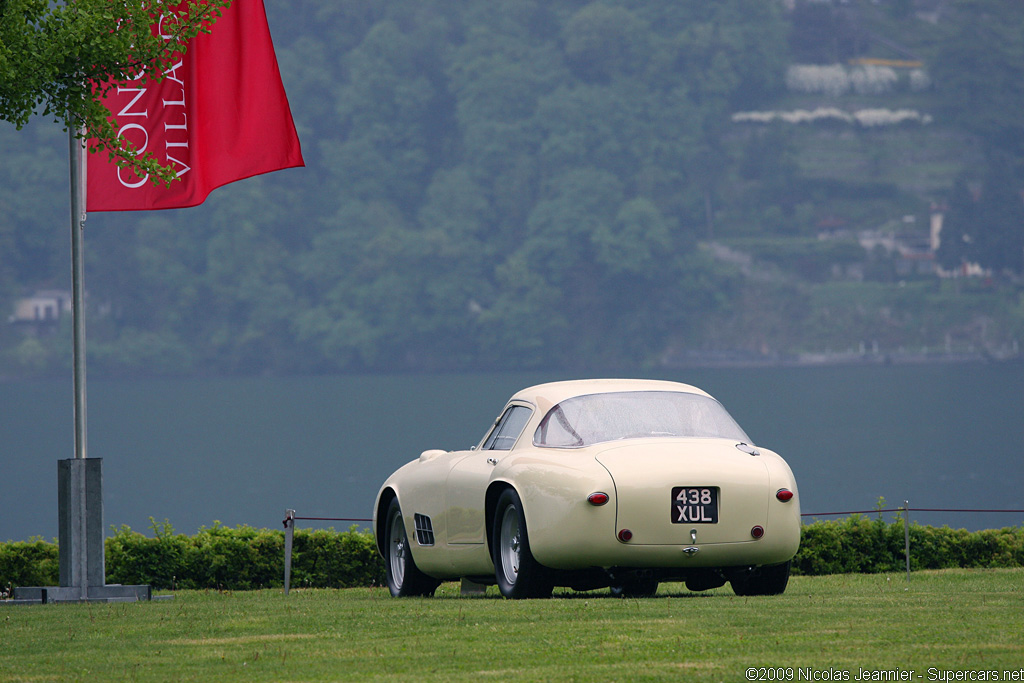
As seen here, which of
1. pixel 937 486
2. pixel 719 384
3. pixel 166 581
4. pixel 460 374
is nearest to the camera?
pixel 166 581

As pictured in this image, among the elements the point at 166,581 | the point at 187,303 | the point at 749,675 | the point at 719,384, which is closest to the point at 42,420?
the point at 187,303

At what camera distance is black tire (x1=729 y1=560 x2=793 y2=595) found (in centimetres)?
1021

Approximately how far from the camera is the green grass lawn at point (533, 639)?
6586mm

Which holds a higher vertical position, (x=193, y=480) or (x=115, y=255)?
(x=115, y=255)

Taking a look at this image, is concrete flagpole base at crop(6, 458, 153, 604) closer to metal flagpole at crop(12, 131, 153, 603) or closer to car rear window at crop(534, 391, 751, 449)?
metal flagpole at crop(12, 131, 153, 603)

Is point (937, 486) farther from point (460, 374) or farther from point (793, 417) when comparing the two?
point (460, 374)

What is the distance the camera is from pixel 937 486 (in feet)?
305

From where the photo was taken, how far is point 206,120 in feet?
44.9

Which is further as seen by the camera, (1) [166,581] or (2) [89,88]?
(1) [166,581]

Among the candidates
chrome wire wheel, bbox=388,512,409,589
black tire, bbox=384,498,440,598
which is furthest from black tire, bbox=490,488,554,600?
chrome wire wheel, bbox=388,512,409,589

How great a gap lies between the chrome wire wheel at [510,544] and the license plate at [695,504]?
1.18 m

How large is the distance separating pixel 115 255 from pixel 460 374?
43.1m

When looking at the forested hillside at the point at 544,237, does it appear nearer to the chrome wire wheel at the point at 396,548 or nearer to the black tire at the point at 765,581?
the chrome wire wheel at the point at 396,548

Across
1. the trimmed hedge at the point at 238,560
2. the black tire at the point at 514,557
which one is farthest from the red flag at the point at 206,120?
the black tire at the point at 514,557
